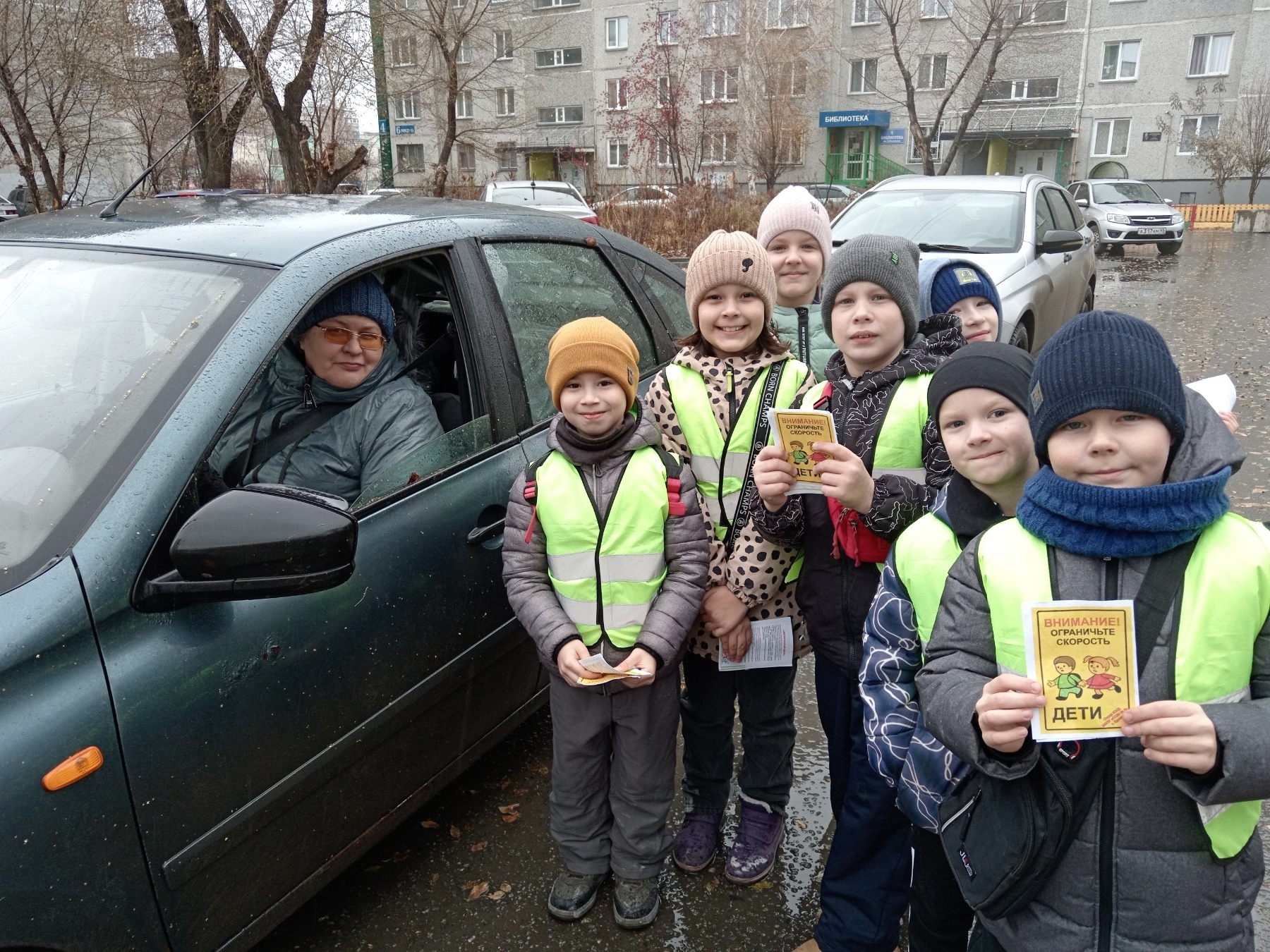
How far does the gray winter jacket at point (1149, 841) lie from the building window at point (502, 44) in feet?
71.5

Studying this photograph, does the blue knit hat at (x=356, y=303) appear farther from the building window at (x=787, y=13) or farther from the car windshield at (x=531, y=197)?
the building window at (x=787, y=13)

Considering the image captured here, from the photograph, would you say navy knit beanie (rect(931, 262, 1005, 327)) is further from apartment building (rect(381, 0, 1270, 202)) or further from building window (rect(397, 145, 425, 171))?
building window (rect(397, 145, 425, 171))

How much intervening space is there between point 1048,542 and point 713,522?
110 cm

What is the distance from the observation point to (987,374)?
174 cm

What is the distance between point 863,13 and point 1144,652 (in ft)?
140

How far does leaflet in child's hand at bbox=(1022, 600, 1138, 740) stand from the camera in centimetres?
129

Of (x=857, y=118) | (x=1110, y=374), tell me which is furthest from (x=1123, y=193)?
(x=1110, y=374)

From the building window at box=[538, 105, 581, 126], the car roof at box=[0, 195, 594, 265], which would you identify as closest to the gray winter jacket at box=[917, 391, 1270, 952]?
the car roof at box=[0, 195, 594, 265]

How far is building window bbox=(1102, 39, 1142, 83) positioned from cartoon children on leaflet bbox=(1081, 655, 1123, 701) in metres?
43.2

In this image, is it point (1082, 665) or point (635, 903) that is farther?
point (635, 903)

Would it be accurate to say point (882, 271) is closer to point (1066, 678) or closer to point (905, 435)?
point (905, 435)

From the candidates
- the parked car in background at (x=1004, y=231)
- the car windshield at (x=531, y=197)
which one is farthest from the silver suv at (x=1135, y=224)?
the parked car in background at (x=1004, y=231)

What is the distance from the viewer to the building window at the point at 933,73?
37375mm

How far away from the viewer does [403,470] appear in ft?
7.90
